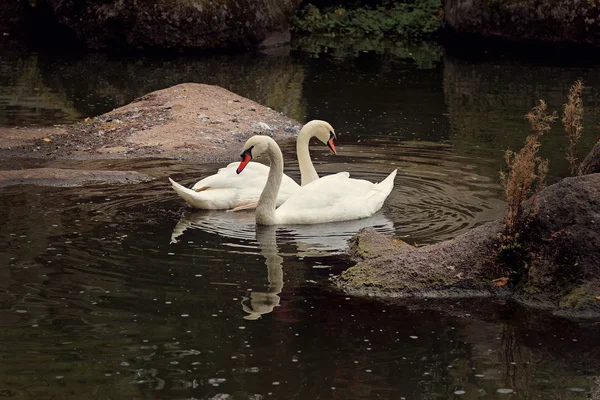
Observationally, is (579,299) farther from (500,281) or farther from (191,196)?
(191,196)

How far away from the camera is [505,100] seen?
18750 mm

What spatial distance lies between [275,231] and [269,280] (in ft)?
5.63

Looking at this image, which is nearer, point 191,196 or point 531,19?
point 191,196

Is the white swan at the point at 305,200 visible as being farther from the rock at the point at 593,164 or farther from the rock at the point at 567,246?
the rock at the point at 567,246

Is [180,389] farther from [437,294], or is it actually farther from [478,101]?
[478,101]

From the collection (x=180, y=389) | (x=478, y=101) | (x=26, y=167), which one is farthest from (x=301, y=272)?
(x=478, y=101)

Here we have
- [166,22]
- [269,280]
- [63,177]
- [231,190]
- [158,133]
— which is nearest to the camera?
[269,280]

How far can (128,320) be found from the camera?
700 centimetres

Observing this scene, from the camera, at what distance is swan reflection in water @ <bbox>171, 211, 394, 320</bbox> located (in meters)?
8.87

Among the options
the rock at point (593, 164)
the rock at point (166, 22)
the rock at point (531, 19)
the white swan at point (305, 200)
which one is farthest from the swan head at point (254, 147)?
the rock at point (531, 19)

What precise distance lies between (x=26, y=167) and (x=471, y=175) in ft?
17.0

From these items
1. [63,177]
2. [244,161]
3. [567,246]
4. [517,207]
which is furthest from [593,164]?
[63,177]

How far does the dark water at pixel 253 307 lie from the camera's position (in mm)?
6012

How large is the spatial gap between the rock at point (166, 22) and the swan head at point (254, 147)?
1519 centimetres
